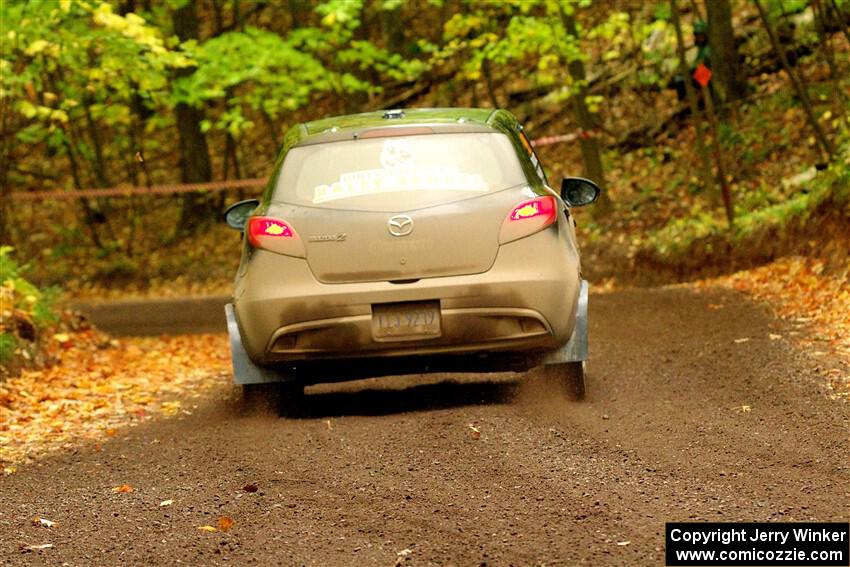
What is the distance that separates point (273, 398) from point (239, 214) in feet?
4.32

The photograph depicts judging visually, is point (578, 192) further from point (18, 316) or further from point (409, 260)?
point (18, 316)

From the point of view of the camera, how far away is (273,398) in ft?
28.2

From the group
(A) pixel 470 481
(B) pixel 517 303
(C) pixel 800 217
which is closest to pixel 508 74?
(C) pixel 800 217

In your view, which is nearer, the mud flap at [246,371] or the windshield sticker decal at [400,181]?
the windshield sticker decal at [400,181]

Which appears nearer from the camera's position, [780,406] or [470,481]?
[470,481]

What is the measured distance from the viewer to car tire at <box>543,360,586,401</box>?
27.0ft

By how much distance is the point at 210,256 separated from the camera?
1069 inches

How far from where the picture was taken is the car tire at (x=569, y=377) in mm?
8227

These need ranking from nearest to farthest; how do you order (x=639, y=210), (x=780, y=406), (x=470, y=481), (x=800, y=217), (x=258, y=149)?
(x=470, y=481) → (x=780, y=406) → (x=800, y=217) → (x=639, y=210) → (x=258, y=149)

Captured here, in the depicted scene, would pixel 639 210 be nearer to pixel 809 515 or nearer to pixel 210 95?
pixel 210 95

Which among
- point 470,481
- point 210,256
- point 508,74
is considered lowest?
point 210,256

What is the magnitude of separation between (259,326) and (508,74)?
21631 millimetres

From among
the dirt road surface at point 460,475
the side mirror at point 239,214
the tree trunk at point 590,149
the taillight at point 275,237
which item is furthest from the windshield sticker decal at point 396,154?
the tree trunk at point 590,149

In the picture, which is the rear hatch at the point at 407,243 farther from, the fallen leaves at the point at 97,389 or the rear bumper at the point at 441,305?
the fallen leaves at the point at 97,389
